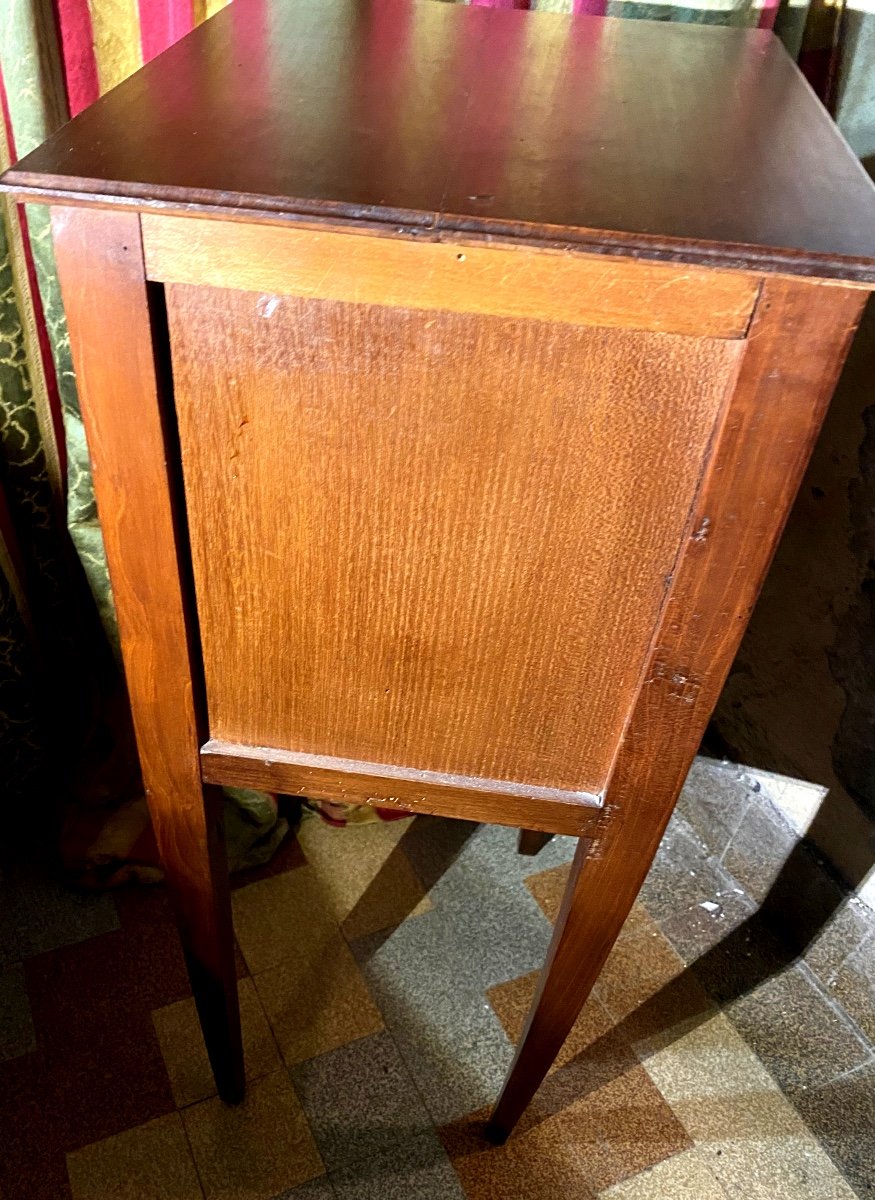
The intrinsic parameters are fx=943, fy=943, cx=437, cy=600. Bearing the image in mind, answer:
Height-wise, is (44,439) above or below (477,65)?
below

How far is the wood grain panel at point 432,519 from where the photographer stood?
1.69 feet

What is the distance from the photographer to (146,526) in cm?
60

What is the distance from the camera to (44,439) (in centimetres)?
107

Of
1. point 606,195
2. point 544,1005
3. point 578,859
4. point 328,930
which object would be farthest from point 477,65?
point 328,930

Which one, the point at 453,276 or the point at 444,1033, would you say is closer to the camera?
the point at 453,276

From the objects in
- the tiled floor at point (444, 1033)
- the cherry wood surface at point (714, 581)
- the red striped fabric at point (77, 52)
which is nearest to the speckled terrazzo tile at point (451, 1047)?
the tiled floor at point (444, 1033)

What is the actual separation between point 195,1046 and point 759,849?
0.78m

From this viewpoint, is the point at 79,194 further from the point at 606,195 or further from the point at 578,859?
the point at 578,859

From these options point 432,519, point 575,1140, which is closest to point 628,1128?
point 575,1140

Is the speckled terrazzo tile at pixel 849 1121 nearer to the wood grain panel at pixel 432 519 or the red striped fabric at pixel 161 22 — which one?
the wood grain panel at pixel 432 519

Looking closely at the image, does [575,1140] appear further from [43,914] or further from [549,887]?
[43,914]

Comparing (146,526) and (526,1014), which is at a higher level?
(146,526)

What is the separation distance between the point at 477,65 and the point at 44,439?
0.64 metres

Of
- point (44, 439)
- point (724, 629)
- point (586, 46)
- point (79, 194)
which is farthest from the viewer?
point (44, 439)
